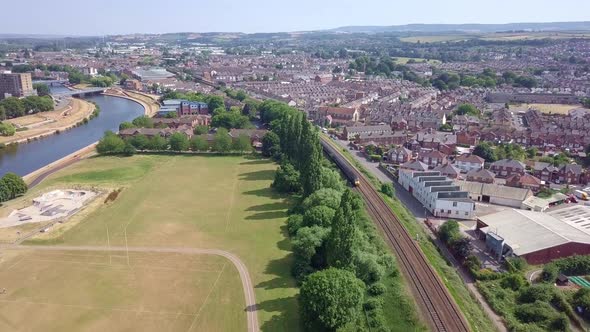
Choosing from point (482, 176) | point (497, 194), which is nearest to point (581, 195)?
point (497, 194)

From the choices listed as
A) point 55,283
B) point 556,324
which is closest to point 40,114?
point 55,283

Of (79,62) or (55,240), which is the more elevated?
(79,62)

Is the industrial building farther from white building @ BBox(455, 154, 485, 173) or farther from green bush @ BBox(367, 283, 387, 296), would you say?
green bush @ BBox(367, 283, 387, 296)

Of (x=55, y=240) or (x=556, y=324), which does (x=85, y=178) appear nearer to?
(x=55, y=240)

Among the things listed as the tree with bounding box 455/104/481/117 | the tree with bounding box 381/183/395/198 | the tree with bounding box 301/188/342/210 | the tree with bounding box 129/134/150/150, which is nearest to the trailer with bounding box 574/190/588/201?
the tree with bounding box 381/183/395/198

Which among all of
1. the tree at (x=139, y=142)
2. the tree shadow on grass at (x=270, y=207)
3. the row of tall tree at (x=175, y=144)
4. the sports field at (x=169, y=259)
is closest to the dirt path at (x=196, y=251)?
the sports field at (x=169, y=259)

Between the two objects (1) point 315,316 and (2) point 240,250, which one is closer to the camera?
(1) point 315,316

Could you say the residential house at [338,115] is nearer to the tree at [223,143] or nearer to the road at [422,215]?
the road at [422,215]
